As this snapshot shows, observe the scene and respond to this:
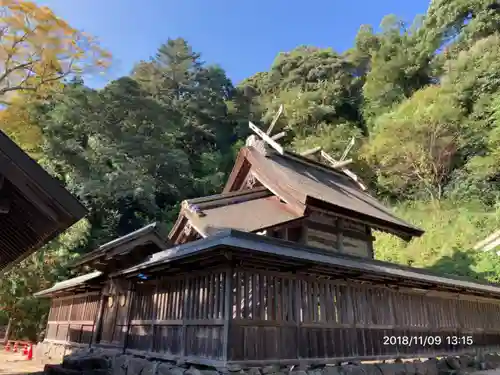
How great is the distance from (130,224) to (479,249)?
20877 millimetres

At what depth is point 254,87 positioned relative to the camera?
46.8 meters

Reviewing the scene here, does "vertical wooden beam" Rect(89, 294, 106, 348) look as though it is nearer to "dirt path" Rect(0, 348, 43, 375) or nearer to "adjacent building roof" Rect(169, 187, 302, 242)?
"dirt path" Rect(0, 348, 43, 375)

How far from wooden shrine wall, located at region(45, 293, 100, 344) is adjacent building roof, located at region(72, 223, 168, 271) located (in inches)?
112

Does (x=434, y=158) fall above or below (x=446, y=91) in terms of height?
below

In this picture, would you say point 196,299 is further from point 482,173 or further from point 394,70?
point 394,70


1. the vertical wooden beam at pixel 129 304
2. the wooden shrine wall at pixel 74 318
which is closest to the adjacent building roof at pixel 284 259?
the vertical wooden beam at pixel 129 304

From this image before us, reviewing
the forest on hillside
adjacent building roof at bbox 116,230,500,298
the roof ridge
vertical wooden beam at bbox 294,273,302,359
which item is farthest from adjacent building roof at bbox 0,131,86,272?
the forest on hillside

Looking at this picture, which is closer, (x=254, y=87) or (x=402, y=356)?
(x=402, y=356)

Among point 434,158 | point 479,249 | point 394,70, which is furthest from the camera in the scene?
point 394,70

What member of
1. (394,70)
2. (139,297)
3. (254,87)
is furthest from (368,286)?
(254,87)

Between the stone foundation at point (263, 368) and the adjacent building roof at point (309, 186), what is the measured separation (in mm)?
4430

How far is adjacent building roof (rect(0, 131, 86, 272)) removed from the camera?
3875 mm

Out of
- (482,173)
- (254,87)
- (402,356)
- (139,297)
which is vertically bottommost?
(402,356)
